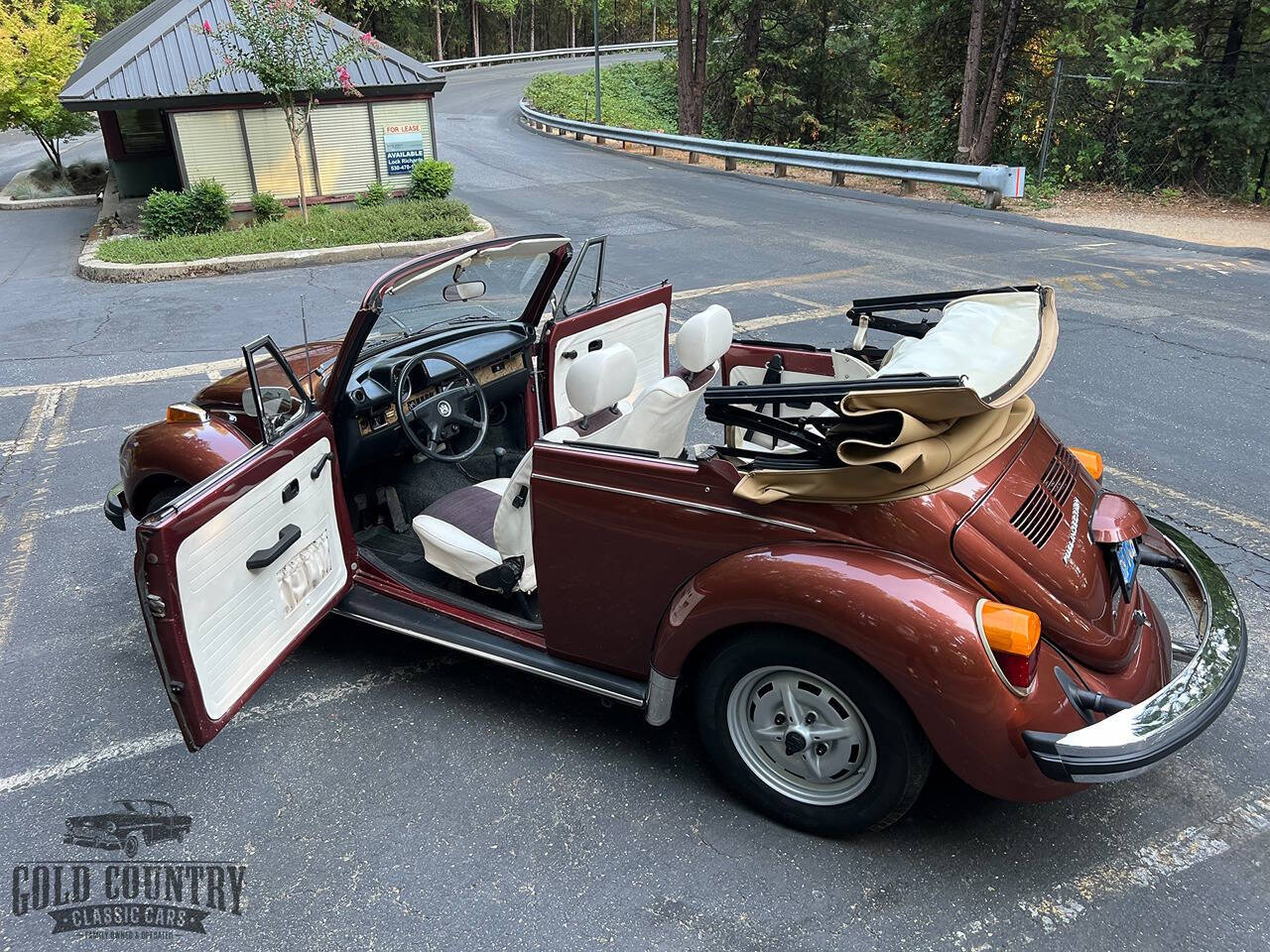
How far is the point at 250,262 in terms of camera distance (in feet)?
38.4

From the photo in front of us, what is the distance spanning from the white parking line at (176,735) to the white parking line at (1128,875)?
2.33 metres

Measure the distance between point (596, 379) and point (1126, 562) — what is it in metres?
1.90

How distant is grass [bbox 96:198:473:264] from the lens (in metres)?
12.0

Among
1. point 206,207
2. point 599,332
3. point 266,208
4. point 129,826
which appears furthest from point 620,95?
point 129,826

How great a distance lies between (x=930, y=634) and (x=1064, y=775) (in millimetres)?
507

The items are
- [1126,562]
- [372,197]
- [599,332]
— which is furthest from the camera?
[372,197]

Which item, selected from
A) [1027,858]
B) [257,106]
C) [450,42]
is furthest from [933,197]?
[450,42]

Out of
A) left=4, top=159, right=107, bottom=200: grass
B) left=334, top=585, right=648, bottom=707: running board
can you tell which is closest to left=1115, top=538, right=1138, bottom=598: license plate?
left=334, top=585, right=648, bottom=707: running board

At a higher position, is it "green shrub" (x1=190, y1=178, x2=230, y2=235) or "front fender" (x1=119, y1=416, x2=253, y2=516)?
"front fender" (x1=119, y1=416, x2=253, y2=516)

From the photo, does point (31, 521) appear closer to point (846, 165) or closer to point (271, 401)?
point (271, 401)

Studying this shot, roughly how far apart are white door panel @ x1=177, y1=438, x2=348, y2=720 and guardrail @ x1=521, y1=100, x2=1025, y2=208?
13.2 m

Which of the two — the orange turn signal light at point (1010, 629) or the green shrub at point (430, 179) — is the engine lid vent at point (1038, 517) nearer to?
the orange turn signal light at point (1010, 629)

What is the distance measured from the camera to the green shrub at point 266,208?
14.2 m

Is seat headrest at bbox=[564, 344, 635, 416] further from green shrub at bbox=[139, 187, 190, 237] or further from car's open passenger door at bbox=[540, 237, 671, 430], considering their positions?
green shrub at bbox=[139, 187, 190, 237]
